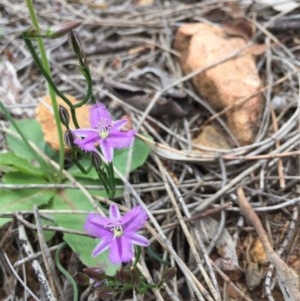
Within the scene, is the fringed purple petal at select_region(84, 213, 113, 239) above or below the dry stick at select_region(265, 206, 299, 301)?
above

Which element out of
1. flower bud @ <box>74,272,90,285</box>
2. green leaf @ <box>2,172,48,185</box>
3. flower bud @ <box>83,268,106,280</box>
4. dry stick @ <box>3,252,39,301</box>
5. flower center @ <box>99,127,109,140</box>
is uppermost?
flower center @ <box>99,127,109,140</box>

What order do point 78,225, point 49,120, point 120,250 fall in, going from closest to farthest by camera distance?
point 120,250 < point 78,225 < point 49,120

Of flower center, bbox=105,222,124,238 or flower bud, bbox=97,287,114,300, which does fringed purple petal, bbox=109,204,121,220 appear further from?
flower bud, bbox=97,287,114,300

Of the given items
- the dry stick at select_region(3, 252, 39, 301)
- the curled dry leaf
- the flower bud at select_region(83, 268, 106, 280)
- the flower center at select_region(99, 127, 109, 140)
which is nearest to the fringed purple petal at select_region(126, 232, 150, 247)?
the flower bud at select_region(83, 268, 106, 280)

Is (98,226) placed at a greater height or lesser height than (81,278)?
greater

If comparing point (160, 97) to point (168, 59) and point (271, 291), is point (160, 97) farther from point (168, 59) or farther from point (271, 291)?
point (271, 291)

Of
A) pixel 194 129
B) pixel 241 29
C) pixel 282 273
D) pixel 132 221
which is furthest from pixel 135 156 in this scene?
pixel 241 29

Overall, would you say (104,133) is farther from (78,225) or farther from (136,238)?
(78,225)

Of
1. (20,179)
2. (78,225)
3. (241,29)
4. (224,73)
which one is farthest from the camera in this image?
(241,29)

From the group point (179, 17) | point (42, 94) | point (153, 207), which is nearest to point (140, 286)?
point (153, 207)
